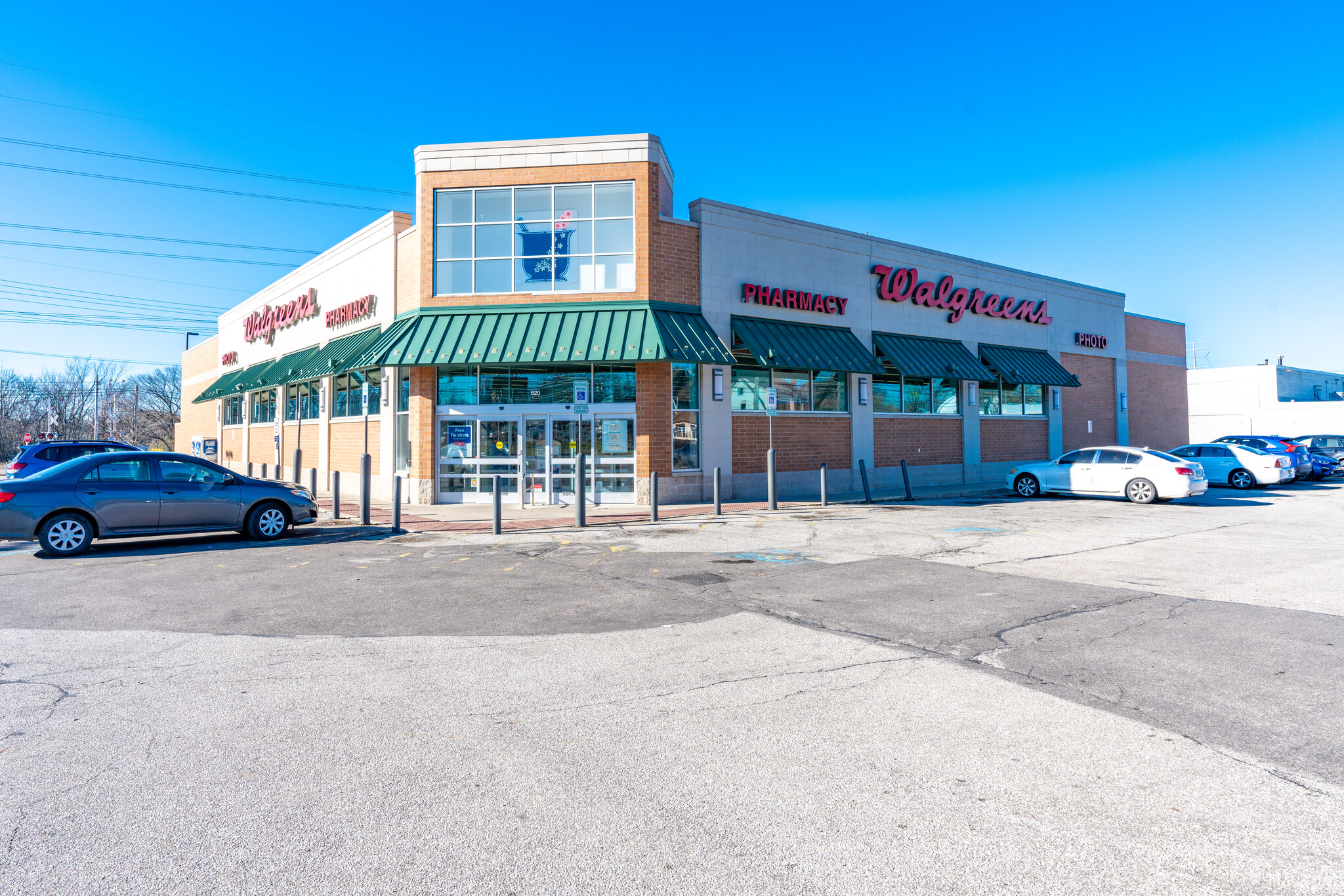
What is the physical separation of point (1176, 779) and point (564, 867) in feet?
9.58

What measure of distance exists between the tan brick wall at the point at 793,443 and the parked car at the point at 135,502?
36.1 feet

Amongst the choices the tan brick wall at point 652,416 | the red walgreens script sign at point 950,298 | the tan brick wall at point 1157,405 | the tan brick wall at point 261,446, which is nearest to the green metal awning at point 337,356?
the tan brick wall at point 261,446

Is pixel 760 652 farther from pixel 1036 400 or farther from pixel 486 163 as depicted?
pixel 1036 400

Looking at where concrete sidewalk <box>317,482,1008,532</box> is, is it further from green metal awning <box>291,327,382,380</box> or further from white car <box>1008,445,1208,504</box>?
green metal awning <box>291,327,382,380</box>

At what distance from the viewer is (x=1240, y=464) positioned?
2342 cm

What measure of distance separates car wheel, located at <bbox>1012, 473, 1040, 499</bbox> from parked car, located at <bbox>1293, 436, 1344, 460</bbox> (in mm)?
14894

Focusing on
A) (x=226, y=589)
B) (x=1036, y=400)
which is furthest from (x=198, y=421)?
(x=1036, y=400)

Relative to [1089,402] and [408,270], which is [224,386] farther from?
[1089,402]

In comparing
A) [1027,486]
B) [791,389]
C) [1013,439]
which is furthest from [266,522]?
[1013,439]

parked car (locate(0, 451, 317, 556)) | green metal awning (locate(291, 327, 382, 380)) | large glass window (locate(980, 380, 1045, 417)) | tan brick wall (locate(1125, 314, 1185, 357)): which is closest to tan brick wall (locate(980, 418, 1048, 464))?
large glass window (locate(980, 380, 1045, 417))

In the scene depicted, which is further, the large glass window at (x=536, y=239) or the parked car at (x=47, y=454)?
the large glass window at (x=536, y=239)

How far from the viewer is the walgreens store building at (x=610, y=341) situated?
18812 millimetres

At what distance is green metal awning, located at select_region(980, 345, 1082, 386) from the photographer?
2691 cm

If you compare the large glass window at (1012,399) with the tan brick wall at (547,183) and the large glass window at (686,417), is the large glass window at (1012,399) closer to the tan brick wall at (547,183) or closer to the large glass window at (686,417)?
the large glass window at (686,417)
